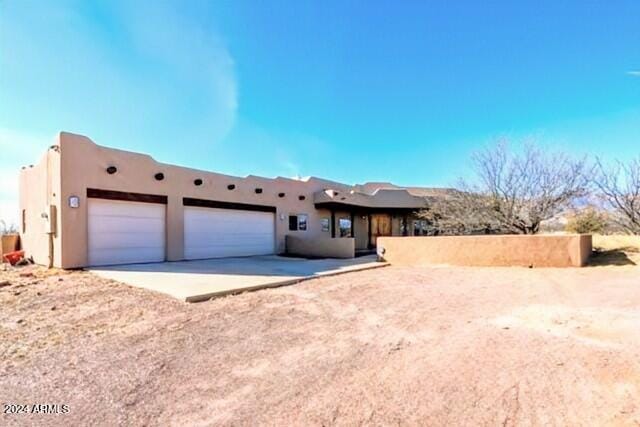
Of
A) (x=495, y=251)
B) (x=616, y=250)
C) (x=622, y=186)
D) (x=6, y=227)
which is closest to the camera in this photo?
(x=495, y=251)

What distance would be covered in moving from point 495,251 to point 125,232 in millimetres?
12223

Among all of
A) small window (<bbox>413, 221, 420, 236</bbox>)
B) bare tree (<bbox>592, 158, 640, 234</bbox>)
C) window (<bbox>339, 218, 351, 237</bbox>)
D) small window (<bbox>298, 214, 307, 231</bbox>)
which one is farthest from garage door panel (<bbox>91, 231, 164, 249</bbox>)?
bare tree (<bbox>592, 158, 640, 234</bbox>)

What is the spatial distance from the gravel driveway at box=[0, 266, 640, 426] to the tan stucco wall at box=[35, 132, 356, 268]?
3.00 metres

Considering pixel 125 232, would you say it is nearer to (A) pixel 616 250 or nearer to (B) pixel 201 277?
(B) pixel 201 277

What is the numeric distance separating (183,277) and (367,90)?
10.7 meters

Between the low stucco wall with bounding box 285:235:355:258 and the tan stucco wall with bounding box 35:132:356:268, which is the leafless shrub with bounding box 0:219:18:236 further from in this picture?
the low stucco wall with bounding box 285:235:355:258

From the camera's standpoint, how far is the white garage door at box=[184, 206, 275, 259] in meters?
12.7

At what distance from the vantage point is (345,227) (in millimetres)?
20141

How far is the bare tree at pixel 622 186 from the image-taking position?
12.9 metres

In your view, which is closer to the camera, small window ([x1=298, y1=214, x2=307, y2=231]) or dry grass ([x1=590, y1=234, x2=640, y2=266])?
dry grass ([x1=590, y1=234, x2=640, y2=266])

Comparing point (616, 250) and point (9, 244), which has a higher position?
point (9, 244)

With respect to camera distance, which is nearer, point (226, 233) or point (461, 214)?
point (226, 233)

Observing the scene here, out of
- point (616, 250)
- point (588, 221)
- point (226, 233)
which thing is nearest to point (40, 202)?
point (226, 233)

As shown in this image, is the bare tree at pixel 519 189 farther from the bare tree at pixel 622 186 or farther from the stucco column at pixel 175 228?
the stucco column at pixel 175 228
